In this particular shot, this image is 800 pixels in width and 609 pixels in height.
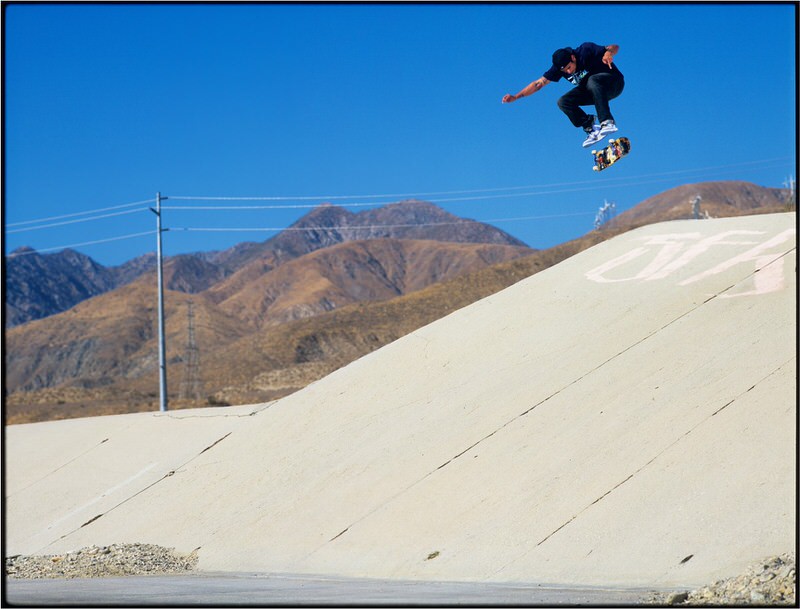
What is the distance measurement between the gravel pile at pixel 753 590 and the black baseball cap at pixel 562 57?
527 centimetres

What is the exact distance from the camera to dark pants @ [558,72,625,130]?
A: 10875mm

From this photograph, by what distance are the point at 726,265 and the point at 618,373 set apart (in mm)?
4368

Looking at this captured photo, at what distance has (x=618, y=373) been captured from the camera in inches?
615

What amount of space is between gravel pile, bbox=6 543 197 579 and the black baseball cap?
26.7 ft

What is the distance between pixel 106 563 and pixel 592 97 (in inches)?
344

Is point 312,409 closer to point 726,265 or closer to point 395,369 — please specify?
point 395,369

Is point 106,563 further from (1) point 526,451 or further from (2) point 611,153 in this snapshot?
(2) point 611,153

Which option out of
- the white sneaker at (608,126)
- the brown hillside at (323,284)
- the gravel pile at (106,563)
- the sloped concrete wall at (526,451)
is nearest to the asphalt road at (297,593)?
the sloped concrete wall at (526,451)

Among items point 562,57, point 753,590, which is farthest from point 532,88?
point 753,590

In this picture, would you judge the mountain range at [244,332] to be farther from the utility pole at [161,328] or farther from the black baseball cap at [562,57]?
the black baseball cap at [562,57]

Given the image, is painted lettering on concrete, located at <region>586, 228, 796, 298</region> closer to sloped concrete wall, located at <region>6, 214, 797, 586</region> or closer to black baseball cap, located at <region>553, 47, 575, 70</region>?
sloped concrete wall, located at <region>6, 214, 797, 586</region>

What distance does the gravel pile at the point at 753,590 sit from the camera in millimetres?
8516

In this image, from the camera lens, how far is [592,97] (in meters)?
11.5

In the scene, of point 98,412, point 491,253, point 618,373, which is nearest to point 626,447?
point 618,373
